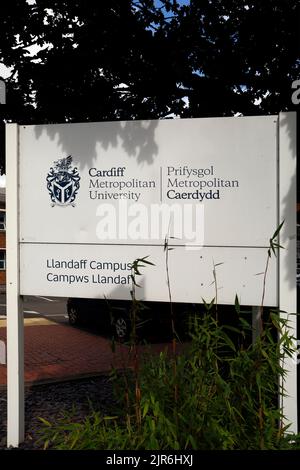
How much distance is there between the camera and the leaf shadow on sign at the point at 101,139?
334 cm

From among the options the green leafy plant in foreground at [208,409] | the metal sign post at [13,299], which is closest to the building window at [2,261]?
the metal sign post at [13,299]

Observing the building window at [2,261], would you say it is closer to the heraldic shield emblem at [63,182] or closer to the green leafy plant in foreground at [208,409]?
the heraldic shield emblem at [63,182]

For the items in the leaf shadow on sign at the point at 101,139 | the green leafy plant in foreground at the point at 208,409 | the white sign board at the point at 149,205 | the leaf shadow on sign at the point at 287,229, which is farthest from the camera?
the leaf shadow on sign at the point at 101,139

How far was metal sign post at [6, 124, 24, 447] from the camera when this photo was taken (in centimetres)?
351

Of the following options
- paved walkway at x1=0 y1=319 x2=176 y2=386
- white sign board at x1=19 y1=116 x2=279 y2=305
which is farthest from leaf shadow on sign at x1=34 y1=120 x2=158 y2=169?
paved walkway at x1=0 y1=319 x2=176 y2=386

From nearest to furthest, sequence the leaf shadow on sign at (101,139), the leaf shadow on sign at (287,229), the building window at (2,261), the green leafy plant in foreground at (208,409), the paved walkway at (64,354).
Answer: the green leafy plant in foreground at (208,409)
the leaf shadow on sign at (287,229)
the leaf shadow on sign at (101,139)
the paved walkway at (64,354)
the building window at (2,261)

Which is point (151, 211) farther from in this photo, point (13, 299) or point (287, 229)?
point (13, 299)

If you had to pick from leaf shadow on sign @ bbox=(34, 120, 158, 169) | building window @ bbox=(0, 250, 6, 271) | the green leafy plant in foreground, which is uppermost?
leaf shadow on sign @ bbox=(34, 120, 158, 169)

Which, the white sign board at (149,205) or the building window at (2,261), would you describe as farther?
the building window at (2,261)

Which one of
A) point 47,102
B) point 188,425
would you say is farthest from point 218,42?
point 188,425

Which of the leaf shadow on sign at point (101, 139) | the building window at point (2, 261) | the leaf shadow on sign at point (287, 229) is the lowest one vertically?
the building window at point (2, 261)

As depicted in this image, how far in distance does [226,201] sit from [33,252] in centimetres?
157

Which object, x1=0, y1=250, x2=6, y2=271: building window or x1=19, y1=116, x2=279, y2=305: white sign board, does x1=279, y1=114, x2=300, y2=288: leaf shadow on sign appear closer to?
x1=19, y1=116, x2=279, y2=305: white sign board

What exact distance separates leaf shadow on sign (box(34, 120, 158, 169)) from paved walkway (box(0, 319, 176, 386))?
2.20 metres
